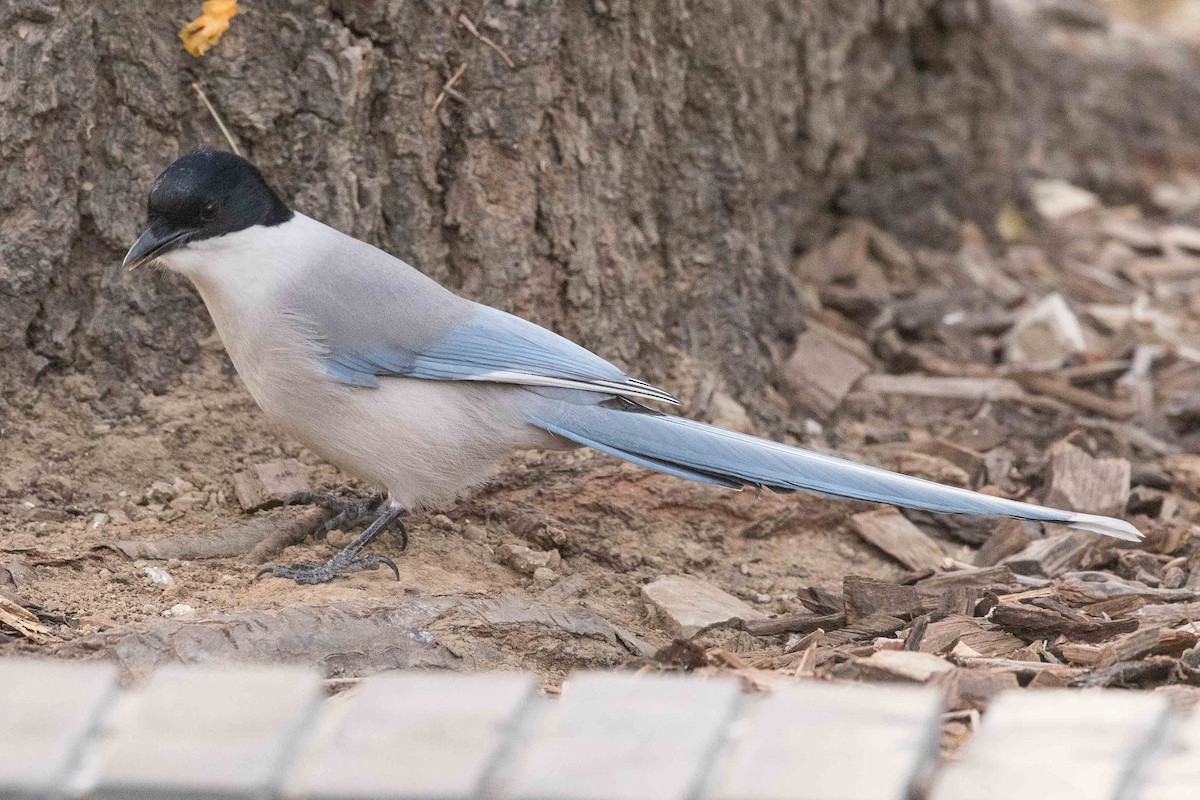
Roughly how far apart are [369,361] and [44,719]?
7.15 feet

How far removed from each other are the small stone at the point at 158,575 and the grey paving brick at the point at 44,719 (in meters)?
1.62

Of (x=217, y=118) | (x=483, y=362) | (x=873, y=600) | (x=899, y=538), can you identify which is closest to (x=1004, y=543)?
(x=899, y=538)

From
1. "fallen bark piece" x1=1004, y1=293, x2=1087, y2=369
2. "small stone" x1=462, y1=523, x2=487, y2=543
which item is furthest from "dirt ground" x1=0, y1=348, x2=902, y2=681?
"fallen bark piece" x1=1004, y1=293, x2=1087, y2=369

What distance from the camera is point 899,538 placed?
16.0ft

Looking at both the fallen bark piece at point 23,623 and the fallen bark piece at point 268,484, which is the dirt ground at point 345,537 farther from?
the fallen bark piece at point 23,623

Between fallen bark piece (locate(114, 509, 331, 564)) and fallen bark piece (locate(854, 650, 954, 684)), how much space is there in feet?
6.33

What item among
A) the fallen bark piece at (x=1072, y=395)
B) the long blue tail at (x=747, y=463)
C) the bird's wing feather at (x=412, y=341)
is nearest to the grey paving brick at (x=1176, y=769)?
the long blue tail at (x=747, y=463)

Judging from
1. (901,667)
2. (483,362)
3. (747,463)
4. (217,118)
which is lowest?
(901,667)

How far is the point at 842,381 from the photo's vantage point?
580 cm

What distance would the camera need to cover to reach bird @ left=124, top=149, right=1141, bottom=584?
417 centimetres

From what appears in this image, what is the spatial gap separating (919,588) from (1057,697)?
1976 millimetres

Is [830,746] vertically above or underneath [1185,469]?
above

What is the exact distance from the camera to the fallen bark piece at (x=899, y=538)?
4.78 metres

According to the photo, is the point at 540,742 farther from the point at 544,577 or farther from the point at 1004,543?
the point at 1004,543
